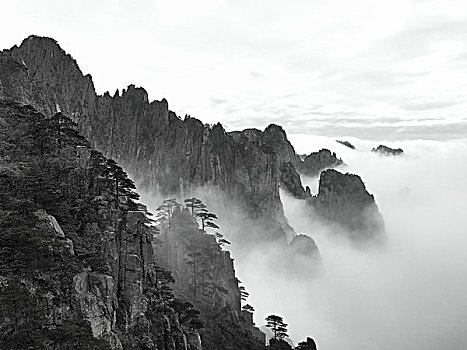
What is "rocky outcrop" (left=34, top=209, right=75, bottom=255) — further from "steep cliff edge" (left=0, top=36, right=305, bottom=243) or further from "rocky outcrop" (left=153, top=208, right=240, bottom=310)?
"steep cliff edge" (left=0, top=36, right=305, bottom=243)

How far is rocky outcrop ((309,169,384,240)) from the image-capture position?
193500mm

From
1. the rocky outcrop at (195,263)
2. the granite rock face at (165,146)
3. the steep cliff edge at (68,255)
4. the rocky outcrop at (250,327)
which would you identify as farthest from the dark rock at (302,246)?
the steep cliff edge at (68,255)

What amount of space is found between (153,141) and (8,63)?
7001cm

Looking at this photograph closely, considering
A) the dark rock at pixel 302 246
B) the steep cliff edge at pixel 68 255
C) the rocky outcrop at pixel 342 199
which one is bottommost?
the steep cliff edge at pixel 68 255

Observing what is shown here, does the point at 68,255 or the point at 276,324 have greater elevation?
the point at 276,324

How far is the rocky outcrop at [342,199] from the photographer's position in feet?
635

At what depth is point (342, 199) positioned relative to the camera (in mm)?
195875

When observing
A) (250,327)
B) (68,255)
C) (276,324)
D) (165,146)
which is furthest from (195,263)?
(165,146)

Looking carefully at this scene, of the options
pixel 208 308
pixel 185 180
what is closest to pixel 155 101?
pixel 185 180

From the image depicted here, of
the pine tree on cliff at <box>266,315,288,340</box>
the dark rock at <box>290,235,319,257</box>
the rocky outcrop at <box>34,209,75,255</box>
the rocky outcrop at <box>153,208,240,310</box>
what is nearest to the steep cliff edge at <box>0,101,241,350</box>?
the rocky outcrop at <box>34,209,75,255</box>

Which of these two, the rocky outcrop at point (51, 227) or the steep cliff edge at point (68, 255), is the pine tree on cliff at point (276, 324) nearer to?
the steep cliff edge at point (68, 255)

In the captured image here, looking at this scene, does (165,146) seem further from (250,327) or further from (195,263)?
(250,327)

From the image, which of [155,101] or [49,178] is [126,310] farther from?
[155,101]

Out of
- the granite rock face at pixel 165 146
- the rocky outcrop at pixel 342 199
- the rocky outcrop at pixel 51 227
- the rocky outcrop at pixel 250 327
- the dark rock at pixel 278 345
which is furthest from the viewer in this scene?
the rocky outcrop at pixel 342 199
